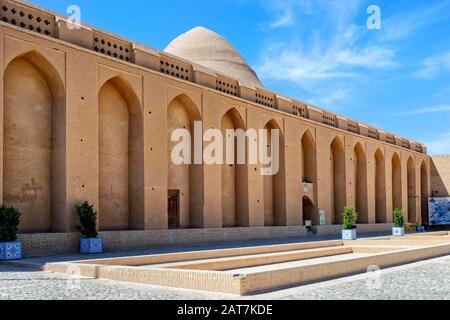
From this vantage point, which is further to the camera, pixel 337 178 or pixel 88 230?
pixel 337 178

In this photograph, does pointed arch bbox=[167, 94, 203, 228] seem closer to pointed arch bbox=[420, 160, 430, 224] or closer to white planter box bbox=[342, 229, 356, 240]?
white planter box bbox=[342, 229, 356, 240]

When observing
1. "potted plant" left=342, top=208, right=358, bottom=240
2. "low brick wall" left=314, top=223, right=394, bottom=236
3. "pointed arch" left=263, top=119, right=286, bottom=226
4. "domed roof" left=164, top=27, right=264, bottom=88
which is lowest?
"low brick wall" left=314, top=223, right=394, bottom=236

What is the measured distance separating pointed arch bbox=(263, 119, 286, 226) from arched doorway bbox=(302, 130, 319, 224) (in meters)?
2.48

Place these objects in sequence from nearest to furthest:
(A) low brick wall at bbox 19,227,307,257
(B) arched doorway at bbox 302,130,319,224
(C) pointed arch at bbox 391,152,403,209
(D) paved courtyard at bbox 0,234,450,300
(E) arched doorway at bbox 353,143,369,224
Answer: (D) paved courtyard at bbox 0,234,450,300 → (A) low brick wall at bbox 19,227,307,257 → (B) arched doorway at bbox 302,130,319,224 → (E) arched doorway at bbox 353,143,369,224 → (C) pointed arch at bbox 391,152,403,209

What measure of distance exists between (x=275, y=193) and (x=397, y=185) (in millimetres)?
12954

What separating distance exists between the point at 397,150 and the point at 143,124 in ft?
69.7

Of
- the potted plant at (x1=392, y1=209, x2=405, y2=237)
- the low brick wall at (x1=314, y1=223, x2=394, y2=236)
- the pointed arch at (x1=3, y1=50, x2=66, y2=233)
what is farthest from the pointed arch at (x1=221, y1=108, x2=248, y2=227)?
the potted plant at (x1=392, y1=209, x2=405, y2=237)

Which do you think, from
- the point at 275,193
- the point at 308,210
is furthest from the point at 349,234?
the point at 308,210

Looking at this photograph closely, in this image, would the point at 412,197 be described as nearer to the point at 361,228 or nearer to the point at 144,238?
the point at 361,228

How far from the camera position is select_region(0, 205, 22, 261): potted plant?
1059cm

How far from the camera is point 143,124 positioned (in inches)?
595

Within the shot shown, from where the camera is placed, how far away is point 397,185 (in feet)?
106

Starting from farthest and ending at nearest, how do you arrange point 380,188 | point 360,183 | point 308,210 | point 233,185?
point 380,188, point 360,183, point 308,210, point 233,185
